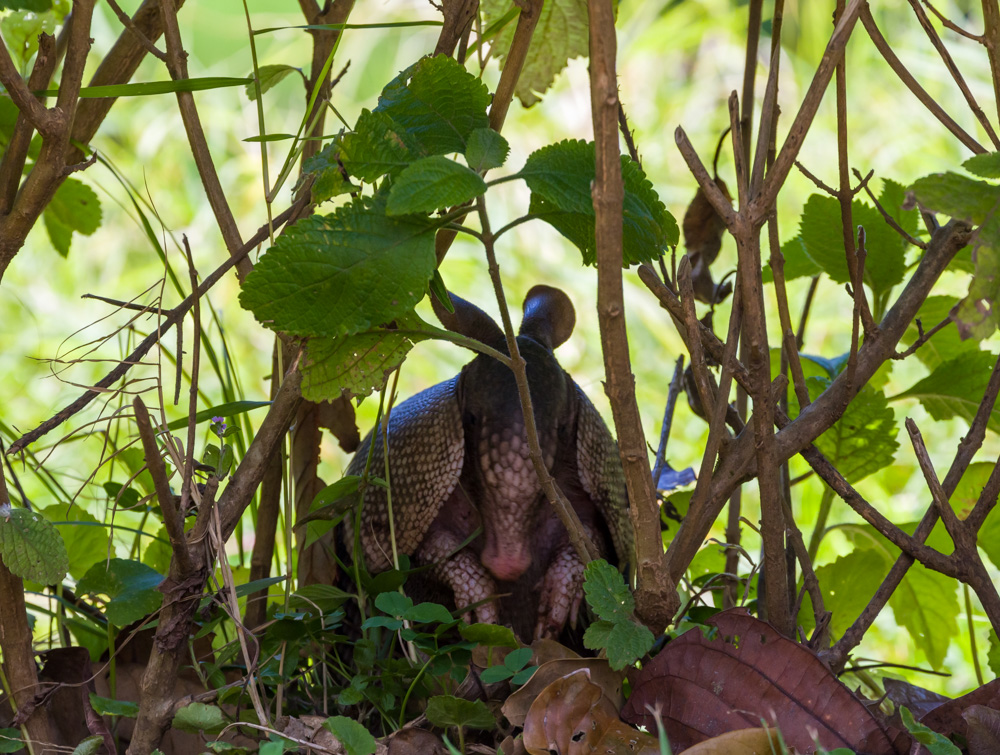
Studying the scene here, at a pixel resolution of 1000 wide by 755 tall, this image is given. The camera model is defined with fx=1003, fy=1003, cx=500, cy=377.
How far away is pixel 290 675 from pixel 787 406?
0.71 m

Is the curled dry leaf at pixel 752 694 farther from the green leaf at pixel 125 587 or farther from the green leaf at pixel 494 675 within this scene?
the green leaf at pixel 125 587

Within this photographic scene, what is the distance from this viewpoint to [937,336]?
1464 millimetres

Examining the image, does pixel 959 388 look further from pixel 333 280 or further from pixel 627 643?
pixel 333 280

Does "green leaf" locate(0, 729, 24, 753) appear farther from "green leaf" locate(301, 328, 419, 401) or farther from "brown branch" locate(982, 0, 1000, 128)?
"brown branch" locate(982, 0, 1000, 128)

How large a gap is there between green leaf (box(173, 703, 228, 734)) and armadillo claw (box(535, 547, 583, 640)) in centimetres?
43

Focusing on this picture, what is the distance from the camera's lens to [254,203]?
3816mm

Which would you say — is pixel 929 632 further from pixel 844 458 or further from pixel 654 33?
pixel 654 33

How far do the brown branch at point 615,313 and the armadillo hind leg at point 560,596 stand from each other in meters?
0.28

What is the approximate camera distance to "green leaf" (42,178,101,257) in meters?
1.45

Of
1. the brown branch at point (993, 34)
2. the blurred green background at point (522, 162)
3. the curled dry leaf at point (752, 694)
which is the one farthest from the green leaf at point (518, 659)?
the blurred green background at point (522, 162)

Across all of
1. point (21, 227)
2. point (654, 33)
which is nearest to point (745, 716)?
point (21, 227)

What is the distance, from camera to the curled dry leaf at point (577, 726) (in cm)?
91

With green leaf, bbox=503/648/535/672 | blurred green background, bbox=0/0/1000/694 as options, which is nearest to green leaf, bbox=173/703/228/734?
green leaf, bbox=503/648/535/672

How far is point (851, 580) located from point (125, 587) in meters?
0.91
